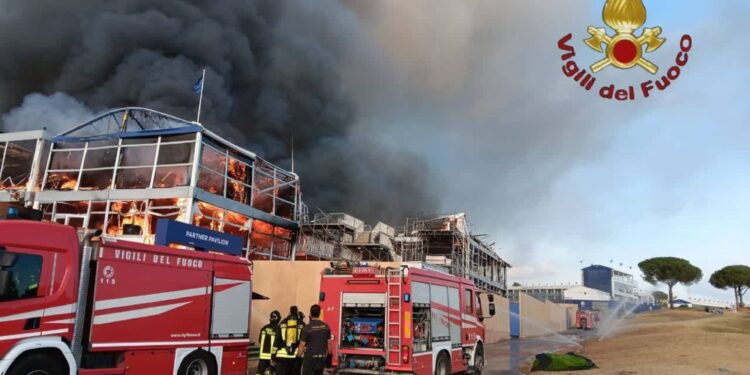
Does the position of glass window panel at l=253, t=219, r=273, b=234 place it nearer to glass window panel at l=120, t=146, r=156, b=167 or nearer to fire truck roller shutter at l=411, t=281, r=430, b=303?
glass window panel at l=120, t=146, r=156, b=167

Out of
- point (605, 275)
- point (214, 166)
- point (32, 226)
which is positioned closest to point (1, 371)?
point (32, 226)

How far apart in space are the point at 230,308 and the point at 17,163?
70.3 ft

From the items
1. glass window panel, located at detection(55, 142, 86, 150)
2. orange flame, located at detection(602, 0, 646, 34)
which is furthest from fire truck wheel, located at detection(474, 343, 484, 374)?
glass window panel, located at detection(55, 142, 86, 150)

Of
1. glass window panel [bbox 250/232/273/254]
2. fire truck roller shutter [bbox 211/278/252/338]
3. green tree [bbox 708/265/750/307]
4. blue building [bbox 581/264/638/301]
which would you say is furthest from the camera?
blue building [bbox 581/264/638/301]

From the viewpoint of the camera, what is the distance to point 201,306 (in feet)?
31.1

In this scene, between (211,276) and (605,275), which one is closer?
(211,276)

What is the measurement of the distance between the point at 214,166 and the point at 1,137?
11309mm

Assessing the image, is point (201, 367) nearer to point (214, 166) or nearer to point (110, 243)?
point (110, 243)

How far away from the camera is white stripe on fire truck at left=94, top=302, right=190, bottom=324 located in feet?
25.4

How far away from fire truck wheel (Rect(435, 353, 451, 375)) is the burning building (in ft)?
41.4

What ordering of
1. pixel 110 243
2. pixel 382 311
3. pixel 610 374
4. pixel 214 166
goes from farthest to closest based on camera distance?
pixel 214 166 → pixel 610 374 → pixel 382 311 → pixel 110 243

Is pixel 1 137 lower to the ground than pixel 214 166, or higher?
higher

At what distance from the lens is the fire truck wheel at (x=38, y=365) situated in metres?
6.61

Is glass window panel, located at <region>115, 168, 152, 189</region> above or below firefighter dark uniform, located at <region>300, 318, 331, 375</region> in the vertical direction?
above
